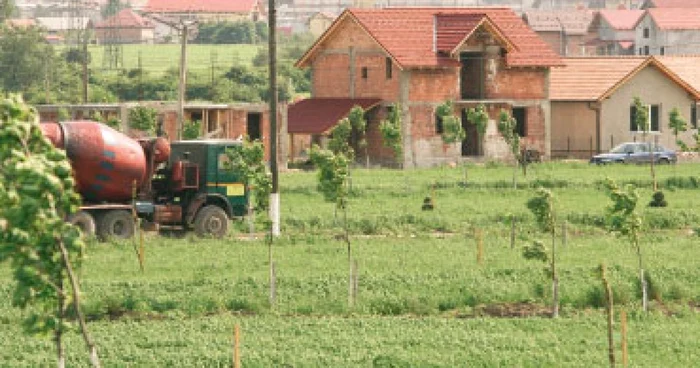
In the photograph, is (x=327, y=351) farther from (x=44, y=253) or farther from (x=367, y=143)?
(x=367, y=143)

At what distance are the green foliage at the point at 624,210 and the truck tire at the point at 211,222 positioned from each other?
14.3 metres

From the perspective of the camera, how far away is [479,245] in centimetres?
4019

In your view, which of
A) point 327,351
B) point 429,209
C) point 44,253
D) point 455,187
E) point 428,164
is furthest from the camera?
point 428,164

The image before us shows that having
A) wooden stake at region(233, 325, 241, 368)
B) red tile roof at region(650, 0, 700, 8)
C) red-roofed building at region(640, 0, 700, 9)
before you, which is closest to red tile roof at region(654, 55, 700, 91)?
wooden stake at region(233, 325, 241, 368)

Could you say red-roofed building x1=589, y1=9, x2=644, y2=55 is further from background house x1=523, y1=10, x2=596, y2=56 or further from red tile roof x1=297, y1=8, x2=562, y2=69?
red tile roof x1=297, y1=8, x2=562, y2=69

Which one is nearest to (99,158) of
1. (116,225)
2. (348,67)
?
(116,225)

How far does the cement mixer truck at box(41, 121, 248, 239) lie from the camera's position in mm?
44531

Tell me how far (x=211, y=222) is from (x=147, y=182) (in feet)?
6.93

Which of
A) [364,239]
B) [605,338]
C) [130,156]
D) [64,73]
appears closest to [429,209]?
[364,239]

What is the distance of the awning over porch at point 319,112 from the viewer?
77625 millimetres

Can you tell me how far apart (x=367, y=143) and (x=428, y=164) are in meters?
3.14

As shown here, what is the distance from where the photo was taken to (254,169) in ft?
156

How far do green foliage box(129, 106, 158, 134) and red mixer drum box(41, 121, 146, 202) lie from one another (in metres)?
23.7

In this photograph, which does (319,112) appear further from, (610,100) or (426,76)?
(610,100)
